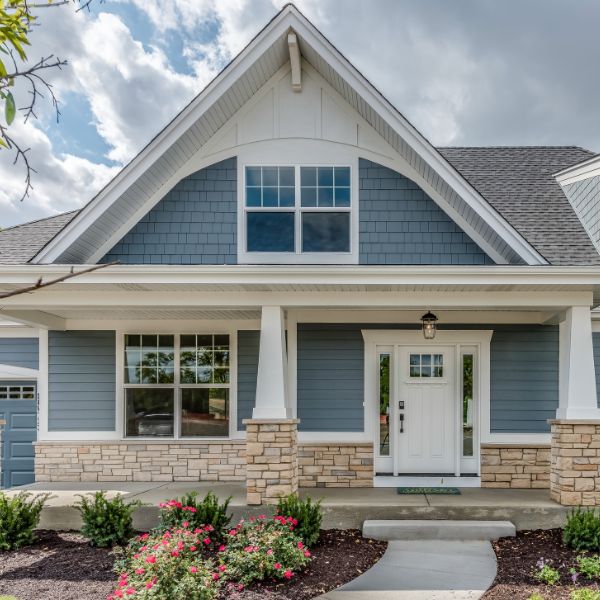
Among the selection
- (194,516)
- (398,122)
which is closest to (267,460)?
(194,516)

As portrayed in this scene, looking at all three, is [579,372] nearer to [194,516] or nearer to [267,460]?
[267,460]

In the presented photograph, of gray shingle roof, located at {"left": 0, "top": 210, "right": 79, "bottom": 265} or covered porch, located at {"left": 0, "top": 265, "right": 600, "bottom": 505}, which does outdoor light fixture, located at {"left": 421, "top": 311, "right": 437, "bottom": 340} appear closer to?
covered porch, located at {"left": 0, "top": 265, "right": 600, "bottom": 505}

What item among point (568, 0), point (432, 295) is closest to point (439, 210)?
point (432, 295)

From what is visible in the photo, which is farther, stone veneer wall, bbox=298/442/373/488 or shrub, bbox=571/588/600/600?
stone veneer wall, bbox=298/442/373/488

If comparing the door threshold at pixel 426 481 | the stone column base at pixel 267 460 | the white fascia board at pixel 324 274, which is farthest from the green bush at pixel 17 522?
the door threshold at pixel 426 481

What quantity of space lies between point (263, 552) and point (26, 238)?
Result: 7229 mm

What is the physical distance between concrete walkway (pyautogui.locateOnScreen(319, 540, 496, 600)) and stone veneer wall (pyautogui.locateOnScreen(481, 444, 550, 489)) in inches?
85.4

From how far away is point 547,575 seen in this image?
506 centimetres

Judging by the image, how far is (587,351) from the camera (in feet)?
22.3

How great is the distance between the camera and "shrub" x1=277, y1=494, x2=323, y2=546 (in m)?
5.93

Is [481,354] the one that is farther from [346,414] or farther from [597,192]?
[597,192]

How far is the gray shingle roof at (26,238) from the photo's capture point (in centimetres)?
880

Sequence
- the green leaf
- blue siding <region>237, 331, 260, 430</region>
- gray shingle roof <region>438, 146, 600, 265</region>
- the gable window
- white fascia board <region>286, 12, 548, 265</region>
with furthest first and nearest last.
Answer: blue siding <region>237, 331, 260, 430</region>, the gable window, gray shingle roof <region>438, 146, 600, 265</region>, white fascia board <region>286, 12, 548, 265</region>, the green leaf

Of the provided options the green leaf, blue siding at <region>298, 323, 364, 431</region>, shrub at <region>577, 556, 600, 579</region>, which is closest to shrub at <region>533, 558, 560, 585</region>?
shrub at <region>577, 556, 600, 579</region>
